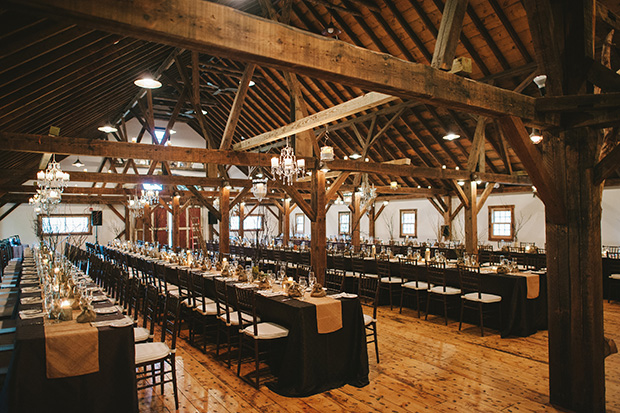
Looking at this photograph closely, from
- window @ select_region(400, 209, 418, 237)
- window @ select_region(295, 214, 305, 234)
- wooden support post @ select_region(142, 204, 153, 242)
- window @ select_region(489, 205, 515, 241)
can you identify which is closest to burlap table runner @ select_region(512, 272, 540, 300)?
window @ select_region(489, 205, 515, 241)

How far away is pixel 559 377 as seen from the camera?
12.3 ft

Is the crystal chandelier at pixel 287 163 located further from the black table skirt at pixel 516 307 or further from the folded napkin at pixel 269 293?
the black table skirt at pixel 516 307

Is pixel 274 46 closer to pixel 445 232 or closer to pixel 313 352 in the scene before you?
pixel 313 352

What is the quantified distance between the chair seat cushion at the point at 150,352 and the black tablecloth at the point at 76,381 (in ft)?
0.71

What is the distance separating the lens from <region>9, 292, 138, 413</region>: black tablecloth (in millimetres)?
2955

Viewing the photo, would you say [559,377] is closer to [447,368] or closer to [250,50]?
[447,368]

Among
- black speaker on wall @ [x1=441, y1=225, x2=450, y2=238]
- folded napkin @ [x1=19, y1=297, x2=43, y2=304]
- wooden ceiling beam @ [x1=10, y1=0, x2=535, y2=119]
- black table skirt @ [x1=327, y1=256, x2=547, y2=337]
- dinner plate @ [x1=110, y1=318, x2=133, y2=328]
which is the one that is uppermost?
wooden ceiling beam @ [x1=10, y1=0, x2=535, y2=119]

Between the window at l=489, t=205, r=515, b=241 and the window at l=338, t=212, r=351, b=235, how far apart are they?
7785 mm

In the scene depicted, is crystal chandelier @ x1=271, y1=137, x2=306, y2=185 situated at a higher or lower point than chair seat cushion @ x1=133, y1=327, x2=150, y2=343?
higher

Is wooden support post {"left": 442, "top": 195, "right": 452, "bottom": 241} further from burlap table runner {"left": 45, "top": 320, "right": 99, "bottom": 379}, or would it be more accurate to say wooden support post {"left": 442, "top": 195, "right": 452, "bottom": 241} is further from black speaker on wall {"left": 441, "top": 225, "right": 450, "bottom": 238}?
burlap table runner {"left": 45, "top": 320, "right": 99, "bottom": 379}

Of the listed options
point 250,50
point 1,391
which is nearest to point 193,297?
point 1,391

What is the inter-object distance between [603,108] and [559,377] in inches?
98.8

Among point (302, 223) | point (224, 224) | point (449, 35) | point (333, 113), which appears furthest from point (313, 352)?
point (302, 223)

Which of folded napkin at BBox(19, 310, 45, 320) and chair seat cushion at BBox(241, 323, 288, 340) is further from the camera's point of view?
chair seat cushion at BBox(241, 323, 288, 340)
